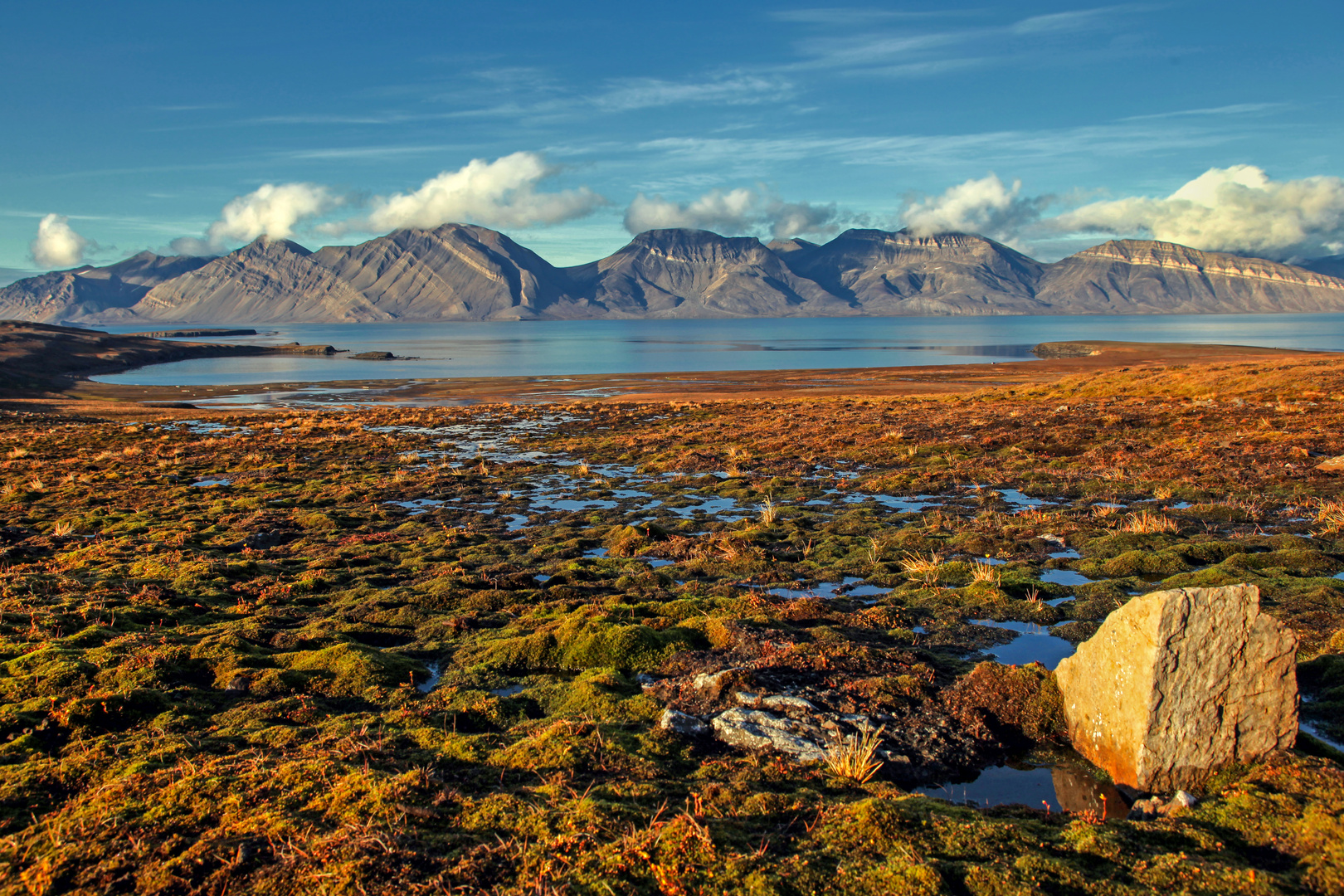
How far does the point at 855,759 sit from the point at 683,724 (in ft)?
7.00

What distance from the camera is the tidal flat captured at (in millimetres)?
6113

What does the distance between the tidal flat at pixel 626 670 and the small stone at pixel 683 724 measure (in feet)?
0.35

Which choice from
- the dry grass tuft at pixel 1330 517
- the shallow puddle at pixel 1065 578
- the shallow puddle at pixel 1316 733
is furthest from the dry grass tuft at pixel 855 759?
the dry grass tuft at pixel 1330 517

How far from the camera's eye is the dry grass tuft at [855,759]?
8.00 metres

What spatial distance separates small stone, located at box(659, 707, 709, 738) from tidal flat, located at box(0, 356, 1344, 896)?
11 centimetres

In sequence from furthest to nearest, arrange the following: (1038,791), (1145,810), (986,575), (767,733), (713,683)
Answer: (986,575), (713,683), (767,733), (1038,791), (1145,810)

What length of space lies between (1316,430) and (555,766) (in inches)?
1445

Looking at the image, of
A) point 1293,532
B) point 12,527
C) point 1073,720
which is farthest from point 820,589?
point 12,527

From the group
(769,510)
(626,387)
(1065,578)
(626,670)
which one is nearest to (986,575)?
(1065,578)

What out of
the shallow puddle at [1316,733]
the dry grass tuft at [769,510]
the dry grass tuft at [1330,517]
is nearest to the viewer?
the shallow puddle at [1316,733]

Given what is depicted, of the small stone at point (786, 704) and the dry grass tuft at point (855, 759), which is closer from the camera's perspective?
the dry grass tuft at point (855, 759)

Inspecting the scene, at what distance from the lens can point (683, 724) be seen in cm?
922

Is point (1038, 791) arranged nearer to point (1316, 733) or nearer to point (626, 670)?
point (1316, 733)

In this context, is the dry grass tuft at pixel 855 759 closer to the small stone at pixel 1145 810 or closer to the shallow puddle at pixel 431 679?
the small stone at pixel 1145 810
